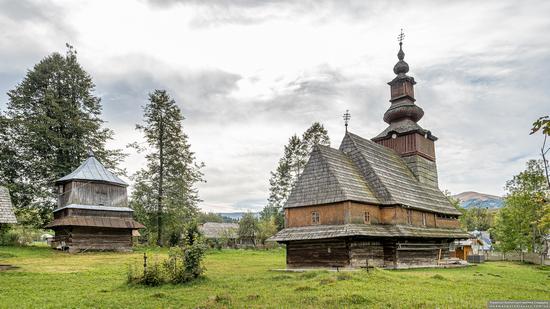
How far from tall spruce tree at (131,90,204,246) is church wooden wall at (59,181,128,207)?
5.36 meters

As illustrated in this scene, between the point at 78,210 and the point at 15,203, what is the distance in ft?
29.7

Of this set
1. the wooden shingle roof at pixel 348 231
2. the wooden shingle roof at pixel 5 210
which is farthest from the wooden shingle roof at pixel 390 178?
the wooden shingle roof at pixel 5 210

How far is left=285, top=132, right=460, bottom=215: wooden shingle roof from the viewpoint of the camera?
2414 centimetres

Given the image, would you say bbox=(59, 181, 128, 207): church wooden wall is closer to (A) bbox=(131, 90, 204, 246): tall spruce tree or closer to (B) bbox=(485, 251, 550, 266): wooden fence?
(A) bbox=(131, 90, 204, 246): tall spruce tree

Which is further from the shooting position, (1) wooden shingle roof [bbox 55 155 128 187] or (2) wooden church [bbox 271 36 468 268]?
(1) wooden shingle roof [bbox 55 155 128 187]

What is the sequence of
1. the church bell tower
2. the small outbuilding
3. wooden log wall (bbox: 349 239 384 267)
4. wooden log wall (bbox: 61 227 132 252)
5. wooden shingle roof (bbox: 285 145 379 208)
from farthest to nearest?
the small outbuilding → the church bell tower → wooden log wall (bbox: 61 227 132 252) → wooden shingle roof (bbox: 285 145 379 208) → wooden log wall (bbox: 349 239 384 267)

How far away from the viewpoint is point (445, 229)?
31.3 metres

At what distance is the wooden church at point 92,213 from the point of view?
3089 centimetres

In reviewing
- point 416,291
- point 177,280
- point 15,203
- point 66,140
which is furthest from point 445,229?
point 15,203

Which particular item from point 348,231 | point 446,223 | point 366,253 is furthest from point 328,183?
point 446,223

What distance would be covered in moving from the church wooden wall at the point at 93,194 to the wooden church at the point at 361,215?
53.4ft

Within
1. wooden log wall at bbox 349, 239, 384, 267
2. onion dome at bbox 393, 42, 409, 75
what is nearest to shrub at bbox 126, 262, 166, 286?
wooden log wall at bbox 349, 239, 384, 267

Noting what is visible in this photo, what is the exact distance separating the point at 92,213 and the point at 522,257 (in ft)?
139

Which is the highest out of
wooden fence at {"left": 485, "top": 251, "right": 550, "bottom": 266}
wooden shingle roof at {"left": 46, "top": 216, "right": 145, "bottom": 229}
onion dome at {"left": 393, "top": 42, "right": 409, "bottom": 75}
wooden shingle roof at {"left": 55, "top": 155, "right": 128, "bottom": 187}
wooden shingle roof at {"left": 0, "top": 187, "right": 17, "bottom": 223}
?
Answer: onion dome at {"left": 393, "top": 42, "right": 409, "bottom": 75}
